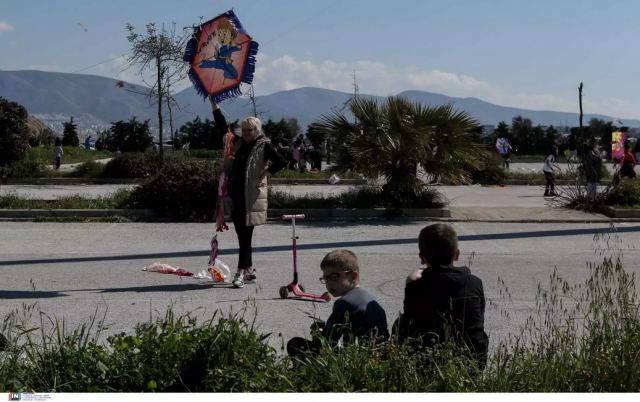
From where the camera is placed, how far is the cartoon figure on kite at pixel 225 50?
36.1 ft

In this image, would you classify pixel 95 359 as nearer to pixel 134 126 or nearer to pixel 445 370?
pixel 445 370

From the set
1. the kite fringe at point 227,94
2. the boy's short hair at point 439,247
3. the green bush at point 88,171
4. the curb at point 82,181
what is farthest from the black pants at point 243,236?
the green bush at point 88,171

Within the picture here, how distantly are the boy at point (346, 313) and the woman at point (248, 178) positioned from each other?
4.05 meters

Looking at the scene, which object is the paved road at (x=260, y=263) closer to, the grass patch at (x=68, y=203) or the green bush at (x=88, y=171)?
the grass patch at (x=68, y=203)

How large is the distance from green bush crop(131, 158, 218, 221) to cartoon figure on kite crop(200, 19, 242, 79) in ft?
21.1

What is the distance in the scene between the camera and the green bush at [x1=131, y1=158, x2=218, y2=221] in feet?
56.9

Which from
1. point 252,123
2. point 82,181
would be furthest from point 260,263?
point 82,181

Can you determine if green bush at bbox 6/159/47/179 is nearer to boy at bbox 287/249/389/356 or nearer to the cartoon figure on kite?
the cartoon figure on kite

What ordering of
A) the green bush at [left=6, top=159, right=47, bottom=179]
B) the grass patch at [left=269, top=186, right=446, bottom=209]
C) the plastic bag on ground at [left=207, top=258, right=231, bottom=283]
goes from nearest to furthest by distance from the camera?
1. the plastic bag on ground at [left=207, top=258, right=231, bottom=283]
2. the grass patch at [left=269, top=186, right=446, bottom=209]
3. the green bush at [left=6, top=159, right=47, bottom=179]

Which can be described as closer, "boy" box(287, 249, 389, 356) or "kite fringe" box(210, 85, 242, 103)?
"boy" box(287, 249, 389, 356)

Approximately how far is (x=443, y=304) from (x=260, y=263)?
6.68 m

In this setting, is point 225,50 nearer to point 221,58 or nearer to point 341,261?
point 221,58

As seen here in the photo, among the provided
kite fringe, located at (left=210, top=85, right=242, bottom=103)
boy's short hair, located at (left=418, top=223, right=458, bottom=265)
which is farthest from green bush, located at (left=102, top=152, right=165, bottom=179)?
boy's short hair, located at (left=418, top=223, right=458, bottom=265)

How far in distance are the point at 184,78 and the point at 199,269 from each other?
19456 millimetres
